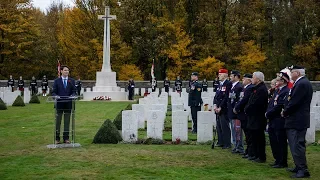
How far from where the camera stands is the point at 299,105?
7477 mm

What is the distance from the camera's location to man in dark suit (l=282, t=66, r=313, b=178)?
7.45 metres

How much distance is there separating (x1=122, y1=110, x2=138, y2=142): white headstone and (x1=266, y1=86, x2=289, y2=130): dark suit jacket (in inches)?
158

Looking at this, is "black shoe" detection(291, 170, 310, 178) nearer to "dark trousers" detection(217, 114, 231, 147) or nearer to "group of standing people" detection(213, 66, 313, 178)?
"group of standing people" detection(213, 66, 313, 178)

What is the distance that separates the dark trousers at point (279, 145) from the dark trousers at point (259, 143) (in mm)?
336

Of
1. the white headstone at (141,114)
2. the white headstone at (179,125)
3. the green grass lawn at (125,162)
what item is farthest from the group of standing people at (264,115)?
the white headstone at (141,114)

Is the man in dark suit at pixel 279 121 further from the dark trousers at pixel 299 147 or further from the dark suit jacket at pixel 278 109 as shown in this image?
the dark trousers at pixel 299 147

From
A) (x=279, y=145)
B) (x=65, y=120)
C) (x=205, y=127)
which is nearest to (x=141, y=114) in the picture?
(x=205, y=127)

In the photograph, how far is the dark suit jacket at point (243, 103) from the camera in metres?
9.23

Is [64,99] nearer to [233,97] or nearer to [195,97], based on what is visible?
[233,97]

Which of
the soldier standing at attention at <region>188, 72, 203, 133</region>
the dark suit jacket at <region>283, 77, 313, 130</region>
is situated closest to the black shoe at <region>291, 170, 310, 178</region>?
the dark suit jacket at <region>283, 77, 313, 130</region>

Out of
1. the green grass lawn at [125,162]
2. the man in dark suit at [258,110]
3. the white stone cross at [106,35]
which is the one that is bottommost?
the green grass lawn at [125,162]

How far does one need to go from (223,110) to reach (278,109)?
93.2 inches

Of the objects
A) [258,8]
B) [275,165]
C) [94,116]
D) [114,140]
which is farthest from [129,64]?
[275,165]

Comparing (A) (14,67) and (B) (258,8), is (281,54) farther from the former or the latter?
(A) (14,67)
